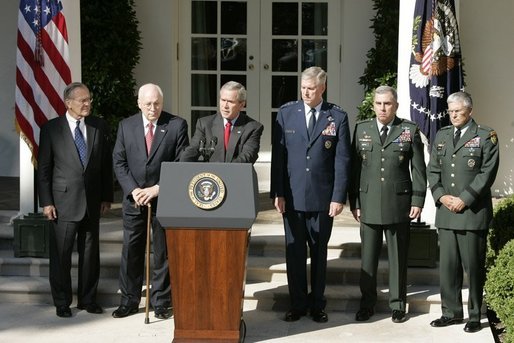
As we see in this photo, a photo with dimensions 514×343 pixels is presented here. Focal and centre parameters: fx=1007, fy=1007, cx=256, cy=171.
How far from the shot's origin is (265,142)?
1261 cm

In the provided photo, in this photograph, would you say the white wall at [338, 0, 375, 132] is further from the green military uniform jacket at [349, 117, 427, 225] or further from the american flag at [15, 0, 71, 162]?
the green military uniform jacket at [349, 117, 427, 225]

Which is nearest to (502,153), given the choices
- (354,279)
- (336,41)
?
(336,41)

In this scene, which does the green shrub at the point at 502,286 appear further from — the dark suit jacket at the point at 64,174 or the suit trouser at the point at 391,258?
the dark suit jacket at the point at 64,174

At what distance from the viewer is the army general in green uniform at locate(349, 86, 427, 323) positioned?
759cm

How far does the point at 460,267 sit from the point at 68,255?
9.92 ft

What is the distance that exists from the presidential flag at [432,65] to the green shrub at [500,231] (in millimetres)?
991

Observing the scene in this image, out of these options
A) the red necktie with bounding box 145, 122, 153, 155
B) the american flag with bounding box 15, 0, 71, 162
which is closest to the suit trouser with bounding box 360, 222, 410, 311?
the red necktie with bounding box 145, 122, 153, 155

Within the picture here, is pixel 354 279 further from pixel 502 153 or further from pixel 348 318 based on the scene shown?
pixel 502 153

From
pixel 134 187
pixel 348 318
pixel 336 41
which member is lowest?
pixel 348 318

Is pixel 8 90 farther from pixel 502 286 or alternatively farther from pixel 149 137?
pixel 502 286

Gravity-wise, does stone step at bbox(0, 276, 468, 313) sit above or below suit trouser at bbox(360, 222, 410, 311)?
below

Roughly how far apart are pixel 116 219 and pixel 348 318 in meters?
3.02

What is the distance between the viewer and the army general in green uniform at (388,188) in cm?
759

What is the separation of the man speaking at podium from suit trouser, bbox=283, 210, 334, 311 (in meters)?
0.65
